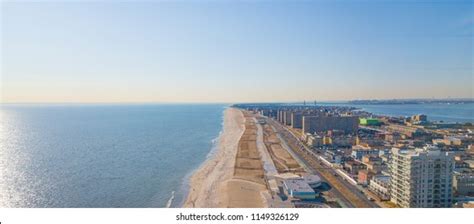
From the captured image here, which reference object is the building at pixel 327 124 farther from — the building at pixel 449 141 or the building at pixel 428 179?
the building at pixel 428 179

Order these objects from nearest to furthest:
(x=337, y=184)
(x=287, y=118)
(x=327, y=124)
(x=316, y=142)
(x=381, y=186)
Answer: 1. (x=381, y=186)
2. (x=337, y=184)
3. (x=316, y=142)
4. (x=327, y=124)
5. (x=287, y=118)

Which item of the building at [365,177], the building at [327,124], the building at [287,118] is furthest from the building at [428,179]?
the building at [287,118]

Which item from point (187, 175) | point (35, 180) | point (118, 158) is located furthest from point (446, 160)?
point (118, 158)

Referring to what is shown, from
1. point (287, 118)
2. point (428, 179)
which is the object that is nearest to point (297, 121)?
point (287, 118)

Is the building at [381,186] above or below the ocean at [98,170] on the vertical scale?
above

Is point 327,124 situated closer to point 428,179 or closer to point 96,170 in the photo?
point 96,170

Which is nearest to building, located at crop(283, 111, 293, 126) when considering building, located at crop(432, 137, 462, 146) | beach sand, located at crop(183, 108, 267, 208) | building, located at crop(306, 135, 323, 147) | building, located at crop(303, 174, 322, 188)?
building, located at crop(306, 135, 323, 147)
